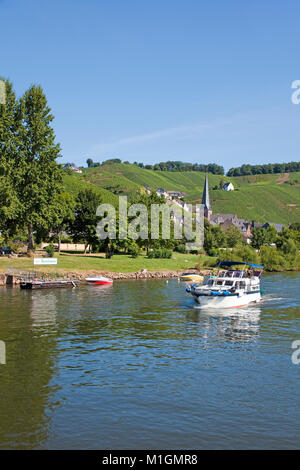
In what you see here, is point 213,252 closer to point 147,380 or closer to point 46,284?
point 46,284

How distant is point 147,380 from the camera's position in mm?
27391

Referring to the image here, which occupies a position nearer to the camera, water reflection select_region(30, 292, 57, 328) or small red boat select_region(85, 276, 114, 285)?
water reflection select_region(30, 292, 57, 328)

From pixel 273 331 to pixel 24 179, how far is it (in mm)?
61991

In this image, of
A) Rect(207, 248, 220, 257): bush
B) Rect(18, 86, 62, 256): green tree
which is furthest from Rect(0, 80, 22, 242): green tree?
Rect(207, 248, 220, 257): bush

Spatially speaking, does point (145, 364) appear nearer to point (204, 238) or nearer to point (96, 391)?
point (96, 391)

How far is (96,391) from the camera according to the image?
2547 centimetres

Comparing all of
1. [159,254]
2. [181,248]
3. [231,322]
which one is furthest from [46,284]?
[181,248]

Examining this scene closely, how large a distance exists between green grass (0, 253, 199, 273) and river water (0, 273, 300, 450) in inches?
1359

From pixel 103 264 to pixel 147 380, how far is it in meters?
71.0

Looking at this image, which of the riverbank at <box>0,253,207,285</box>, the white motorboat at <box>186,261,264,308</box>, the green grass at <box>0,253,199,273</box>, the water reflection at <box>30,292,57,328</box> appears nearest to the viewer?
the water reflection at <box>30,292,57,328</box>

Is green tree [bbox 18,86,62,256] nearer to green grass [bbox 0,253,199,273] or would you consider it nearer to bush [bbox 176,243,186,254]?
green grass [bbox 0,253,199,273]

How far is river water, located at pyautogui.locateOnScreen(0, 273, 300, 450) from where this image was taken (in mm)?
20125

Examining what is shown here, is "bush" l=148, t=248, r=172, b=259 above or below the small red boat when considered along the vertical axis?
above

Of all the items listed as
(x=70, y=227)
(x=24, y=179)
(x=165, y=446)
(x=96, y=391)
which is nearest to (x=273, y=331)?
(x=96, y=391)
